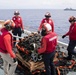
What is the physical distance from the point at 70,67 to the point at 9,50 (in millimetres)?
2195

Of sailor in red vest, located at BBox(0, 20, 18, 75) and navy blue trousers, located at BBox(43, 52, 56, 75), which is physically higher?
sailor in red vest, located at BBox(0, 20, 18, 75)

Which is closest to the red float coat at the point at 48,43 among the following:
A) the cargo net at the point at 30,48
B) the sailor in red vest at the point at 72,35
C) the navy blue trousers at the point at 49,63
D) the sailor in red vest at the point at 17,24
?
the navy blue trousers at the point at 49,63

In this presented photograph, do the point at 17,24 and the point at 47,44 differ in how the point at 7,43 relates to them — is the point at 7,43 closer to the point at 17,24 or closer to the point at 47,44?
the point at 47,44

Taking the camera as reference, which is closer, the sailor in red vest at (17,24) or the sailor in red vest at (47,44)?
the sailor in red vest at (47,44)

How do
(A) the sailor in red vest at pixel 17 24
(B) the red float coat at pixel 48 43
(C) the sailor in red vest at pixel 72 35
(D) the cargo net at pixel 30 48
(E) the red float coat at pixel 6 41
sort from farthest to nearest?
(A) the sailor in red vest at pixel 17 24 → (C) the sailor in red vest at pixel 72 35 → (D) the cargo net at pixel 30 48 → (B) the red float coat at pixel 48 43 → (E) the red float coat at pixel 6 41

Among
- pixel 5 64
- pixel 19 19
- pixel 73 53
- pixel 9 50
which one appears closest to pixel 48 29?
pixel 9 50

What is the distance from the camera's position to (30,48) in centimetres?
623

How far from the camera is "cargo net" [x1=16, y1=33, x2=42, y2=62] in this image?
6.07 metres

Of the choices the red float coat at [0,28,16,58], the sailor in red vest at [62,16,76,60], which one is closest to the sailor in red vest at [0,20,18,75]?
the red float coat at [0,28,16,58]

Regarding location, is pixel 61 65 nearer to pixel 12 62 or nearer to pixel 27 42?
pixel 27 42

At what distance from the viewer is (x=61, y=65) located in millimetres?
6625

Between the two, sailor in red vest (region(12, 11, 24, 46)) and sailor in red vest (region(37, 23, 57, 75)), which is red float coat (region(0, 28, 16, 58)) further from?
sailor in red vest (region(12, 11, 24, 46))

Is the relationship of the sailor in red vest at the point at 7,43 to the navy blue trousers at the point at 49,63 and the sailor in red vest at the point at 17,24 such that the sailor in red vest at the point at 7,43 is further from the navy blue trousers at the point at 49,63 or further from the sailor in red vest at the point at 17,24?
the sailor in red vest at the point at 17,24

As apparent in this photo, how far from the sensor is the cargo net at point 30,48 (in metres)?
6.07
